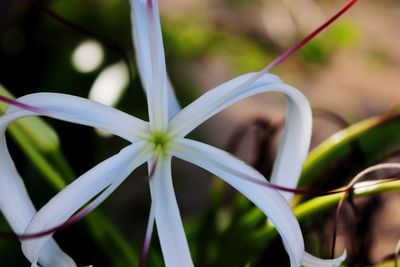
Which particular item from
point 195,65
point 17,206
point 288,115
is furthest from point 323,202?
point 195,65

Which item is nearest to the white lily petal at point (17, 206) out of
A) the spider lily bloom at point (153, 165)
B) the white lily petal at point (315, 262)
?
the spider lily bloom at point (153, 165)

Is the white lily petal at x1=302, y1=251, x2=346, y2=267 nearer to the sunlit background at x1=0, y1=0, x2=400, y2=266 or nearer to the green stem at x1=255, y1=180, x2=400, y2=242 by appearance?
the green stem at x1=255, y1=180, x2=400, y2=242

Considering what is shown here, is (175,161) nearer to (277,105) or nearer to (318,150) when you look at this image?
(277,105)

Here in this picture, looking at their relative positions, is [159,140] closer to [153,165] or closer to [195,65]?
[153,165]

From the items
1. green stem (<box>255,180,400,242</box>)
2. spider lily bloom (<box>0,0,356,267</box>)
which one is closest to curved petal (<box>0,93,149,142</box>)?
spider lily bloom (<box>0,0,356,267</box>)

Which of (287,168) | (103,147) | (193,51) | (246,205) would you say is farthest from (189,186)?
(287,168)

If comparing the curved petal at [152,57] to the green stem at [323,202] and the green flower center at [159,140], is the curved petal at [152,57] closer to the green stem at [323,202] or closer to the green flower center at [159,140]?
the green flower center at [159,140]
